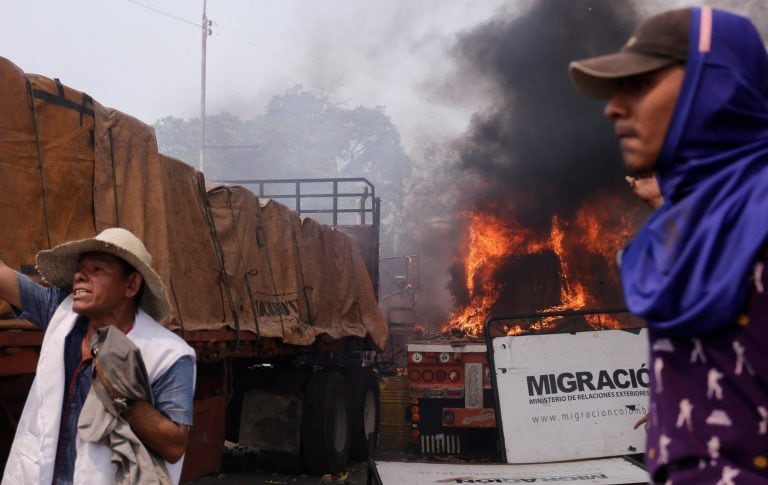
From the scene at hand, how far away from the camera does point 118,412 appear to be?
8.50ft

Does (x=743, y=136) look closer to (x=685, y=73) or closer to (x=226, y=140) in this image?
(x=685, y=73)

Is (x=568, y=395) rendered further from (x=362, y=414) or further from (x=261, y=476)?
(x=362, y=414)

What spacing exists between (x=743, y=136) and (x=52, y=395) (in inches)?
90.5

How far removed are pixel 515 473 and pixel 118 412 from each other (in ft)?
10.5

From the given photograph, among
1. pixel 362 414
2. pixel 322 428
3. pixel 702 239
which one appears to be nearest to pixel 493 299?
pixel 362 414

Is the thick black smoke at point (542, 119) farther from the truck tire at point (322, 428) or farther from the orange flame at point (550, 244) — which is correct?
the truck tire at point (322, 428)

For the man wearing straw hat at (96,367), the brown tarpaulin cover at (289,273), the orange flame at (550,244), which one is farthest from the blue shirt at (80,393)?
the orange flame at (550,244)

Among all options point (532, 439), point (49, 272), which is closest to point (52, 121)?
point (49, 272)

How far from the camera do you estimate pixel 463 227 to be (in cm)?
2159

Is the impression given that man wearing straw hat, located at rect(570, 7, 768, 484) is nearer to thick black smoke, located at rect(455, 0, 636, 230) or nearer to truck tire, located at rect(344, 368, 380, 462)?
truck tire, located at rect(344, 368, 380, 462)

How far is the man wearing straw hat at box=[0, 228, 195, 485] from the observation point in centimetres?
263

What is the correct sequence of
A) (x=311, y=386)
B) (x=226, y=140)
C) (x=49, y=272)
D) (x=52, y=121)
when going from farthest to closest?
Result: (x=226, y=140)
(x=311, y=386)
(x=52, y=121)
(x=49, y=272)

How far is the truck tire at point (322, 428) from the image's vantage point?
9.62 metres

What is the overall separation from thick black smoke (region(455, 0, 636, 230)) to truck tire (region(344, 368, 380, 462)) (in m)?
9.75
